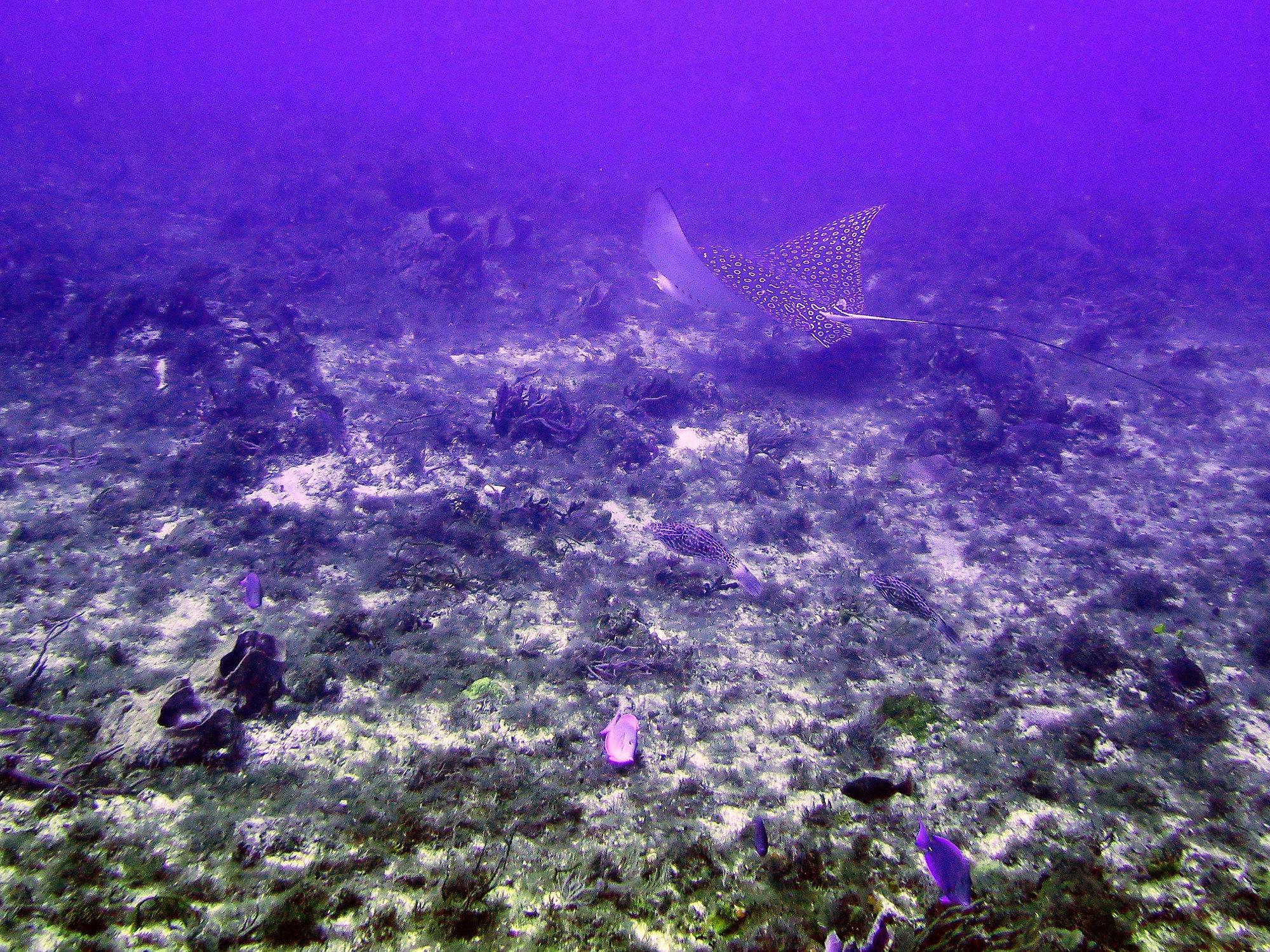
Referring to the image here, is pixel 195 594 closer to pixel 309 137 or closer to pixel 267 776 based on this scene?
pixel 267 776

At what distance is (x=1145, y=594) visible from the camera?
19.5 ft

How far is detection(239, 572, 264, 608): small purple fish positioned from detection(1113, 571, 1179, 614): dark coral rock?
978 centimetres

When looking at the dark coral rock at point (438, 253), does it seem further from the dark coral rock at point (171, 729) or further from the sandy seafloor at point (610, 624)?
the dark coral rock at point (171, 729)

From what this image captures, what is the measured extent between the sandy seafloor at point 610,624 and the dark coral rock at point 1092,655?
0.05 m

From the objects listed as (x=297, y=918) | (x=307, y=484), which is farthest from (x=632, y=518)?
(x=297, y=918)

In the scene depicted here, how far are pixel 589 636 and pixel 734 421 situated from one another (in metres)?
6.46

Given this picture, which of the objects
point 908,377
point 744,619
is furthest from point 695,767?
point 908,377

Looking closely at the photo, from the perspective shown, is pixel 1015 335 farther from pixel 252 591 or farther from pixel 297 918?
pixel 252 591

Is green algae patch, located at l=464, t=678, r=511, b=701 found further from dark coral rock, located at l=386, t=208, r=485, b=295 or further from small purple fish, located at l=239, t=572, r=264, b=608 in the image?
dark coral rock, located at l=386, t=208, r=485, b=295

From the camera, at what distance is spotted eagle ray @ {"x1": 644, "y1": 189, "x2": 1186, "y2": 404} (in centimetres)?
880

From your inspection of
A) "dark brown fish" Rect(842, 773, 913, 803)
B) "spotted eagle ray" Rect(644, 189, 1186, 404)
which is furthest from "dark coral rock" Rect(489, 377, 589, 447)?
"dark brown fish" Rect(842, 773, 913, 803)

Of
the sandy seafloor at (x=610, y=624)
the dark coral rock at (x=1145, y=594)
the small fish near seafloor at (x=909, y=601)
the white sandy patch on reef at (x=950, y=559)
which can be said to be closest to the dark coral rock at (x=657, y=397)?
the sandy seafloor at (x=610, y=624)

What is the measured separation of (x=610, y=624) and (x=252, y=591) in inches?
144

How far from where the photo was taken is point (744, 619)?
576cm
